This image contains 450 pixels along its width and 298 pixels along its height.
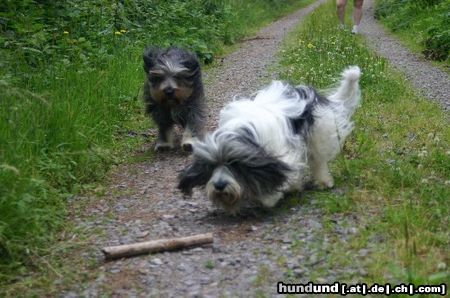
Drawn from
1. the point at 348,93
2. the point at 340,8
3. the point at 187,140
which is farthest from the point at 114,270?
the point at 340,8

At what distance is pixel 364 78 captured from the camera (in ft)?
27.7

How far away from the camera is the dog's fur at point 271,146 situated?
423 centimetres

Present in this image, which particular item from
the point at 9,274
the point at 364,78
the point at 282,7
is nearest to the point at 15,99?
the point at 9,274

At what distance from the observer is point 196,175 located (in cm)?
435

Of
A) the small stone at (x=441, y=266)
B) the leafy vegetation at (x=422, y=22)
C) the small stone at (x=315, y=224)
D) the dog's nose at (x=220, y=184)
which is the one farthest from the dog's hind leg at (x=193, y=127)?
the leafy vegetation at (x=422, y=22)

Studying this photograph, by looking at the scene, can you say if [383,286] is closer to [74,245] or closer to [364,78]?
[74,245]

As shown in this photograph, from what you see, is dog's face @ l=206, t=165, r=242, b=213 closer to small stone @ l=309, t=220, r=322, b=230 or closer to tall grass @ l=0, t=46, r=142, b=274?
small stone @ l=309, t=220, r=322, b=230

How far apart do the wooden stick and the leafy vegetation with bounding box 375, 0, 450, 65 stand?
8.21 meters

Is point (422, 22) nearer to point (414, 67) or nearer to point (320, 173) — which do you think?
point (414, 67)

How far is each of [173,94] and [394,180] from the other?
2.50 meters

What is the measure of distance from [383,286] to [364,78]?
221 inches

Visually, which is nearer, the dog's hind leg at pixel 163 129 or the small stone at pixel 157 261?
the small stone at pixel 157 261

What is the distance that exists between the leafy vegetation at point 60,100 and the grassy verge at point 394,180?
1.98 meters

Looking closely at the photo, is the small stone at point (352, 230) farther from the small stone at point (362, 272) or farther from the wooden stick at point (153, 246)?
the wooden stick at point (153, 246)
